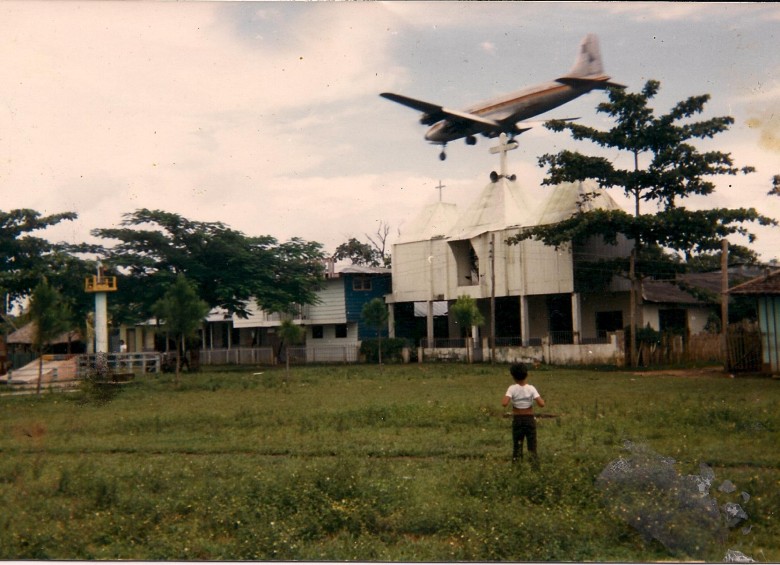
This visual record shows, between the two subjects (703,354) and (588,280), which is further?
(588,280)

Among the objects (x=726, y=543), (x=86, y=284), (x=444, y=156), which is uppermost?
(x=444, y=156)

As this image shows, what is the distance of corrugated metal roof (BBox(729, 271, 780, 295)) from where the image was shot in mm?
22023

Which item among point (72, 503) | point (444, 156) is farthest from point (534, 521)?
point (444, 156)

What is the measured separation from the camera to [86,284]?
2342cm

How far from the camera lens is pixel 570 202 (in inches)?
1318

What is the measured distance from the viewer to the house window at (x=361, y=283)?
135ft

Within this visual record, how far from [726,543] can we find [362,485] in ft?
12.4

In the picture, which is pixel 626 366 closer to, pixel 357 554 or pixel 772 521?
pixel 772 521

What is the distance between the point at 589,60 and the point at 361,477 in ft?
25.4

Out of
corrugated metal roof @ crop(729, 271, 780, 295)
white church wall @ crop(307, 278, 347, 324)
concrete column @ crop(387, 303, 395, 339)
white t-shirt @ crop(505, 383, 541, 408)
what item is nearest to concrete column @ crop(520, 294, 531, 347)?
concrete column @ crop(387, 303, 395, 339)

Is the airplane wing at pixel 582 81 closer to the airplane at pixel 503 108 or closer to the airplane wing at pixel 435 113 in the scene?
the airplane at pixel 503 108

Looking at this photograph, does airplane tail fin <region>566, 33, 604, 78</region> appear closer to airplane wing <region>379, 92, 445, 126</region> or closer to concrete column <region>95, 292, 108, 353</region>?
airplane wing <region>379, 92, 445, 126</region>

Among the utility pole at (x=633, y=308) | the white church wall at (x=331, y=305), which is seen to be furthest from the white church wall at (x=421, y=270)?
the utility pole at (x=633, y=308)

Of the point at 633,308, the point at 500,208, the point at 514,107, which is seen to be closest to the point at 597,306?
the point at 633,308
